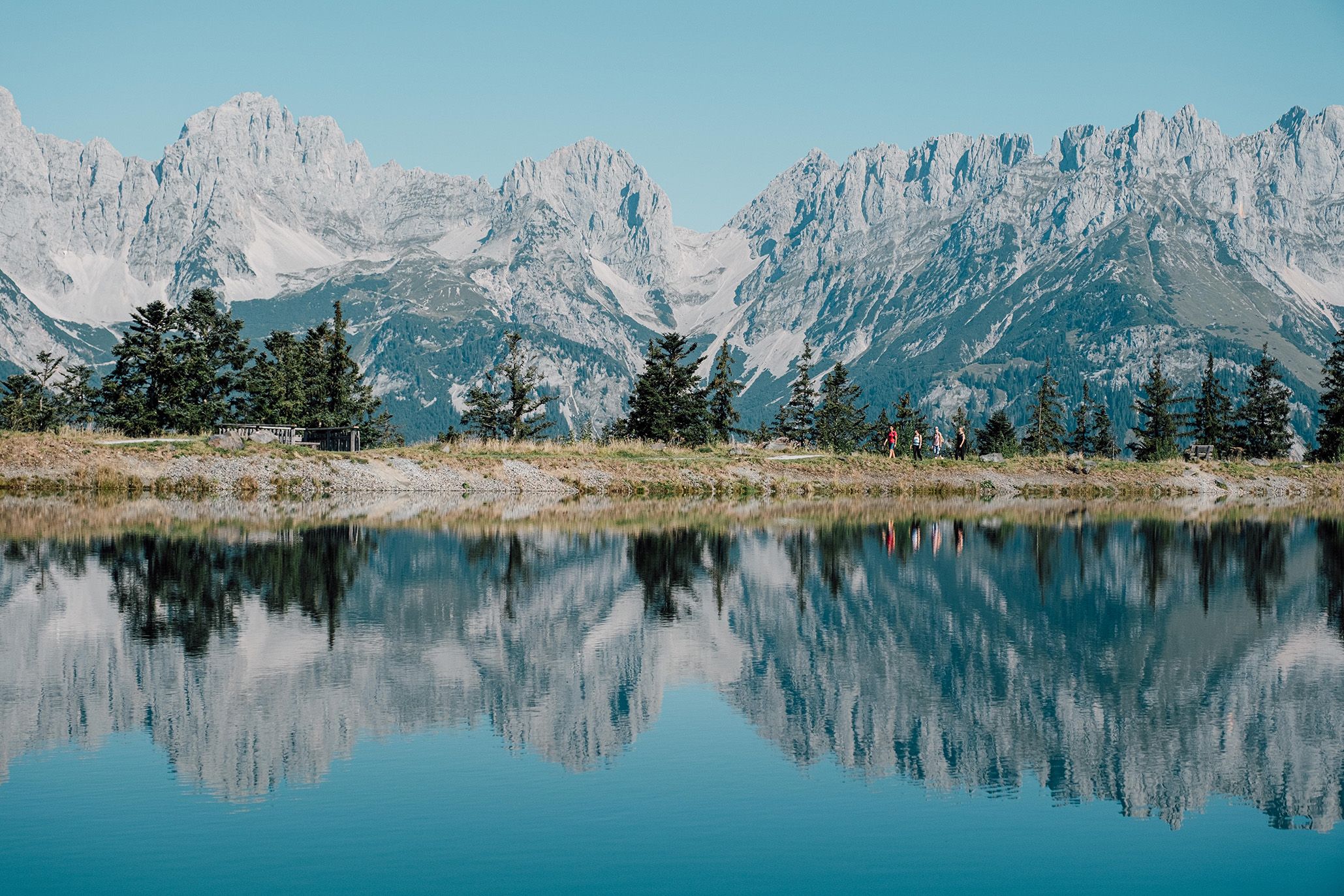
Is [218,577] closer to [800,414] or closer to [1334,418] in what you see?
[800,414]

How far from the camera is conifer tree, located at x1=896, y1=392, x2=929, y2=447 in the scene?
158113 millimetres

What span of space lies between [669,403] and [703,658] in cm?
7949

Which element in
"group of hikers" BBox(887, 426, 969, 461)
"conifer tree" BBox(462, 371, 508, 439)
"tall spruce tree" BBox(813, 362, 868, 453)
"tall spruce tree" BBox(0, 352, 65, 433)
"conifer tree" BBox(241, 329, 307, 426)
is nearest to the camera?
"group of hikers" BBox(887, 426, 969, 461)

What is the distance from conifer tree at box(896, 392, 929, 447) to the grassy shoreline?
45226mm

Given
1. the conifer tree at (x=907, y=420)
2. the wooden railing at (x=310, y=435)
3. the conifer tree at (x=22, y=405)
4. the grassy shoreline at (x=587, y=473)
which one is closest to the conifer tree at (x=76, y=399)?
the conifer tree at (x=22, y=405)

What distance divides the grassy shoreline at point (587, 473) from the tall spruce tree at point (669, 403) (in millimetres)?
5152

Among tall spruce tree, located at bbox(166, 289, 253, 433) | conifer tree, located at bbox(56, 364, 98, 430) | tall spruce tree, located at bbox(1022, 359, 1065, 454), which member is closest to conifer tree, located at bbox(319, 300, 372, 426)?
tall spruce tree, located at bbox(166, 289, 253, 433)

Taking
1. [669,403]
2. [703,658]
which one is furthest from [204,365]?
[703,658]

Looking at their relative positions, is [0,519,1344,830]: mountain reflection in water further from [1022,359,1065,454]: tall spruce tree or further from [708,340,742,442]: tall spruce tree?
[1022,359,1065,454]: tall spruce tree

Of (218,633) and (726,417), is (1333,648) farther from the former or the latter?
(726,417)

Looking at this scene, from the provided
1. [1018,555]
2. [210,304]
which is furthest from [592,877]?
[210,304]

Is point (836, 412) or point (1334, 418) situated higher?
point (836, 412)

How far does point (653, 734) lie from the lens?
2122cm

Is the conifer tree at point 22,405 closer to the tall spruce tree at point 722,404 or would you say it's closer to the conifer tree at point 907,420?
the tall spruce tree at point 722,404
